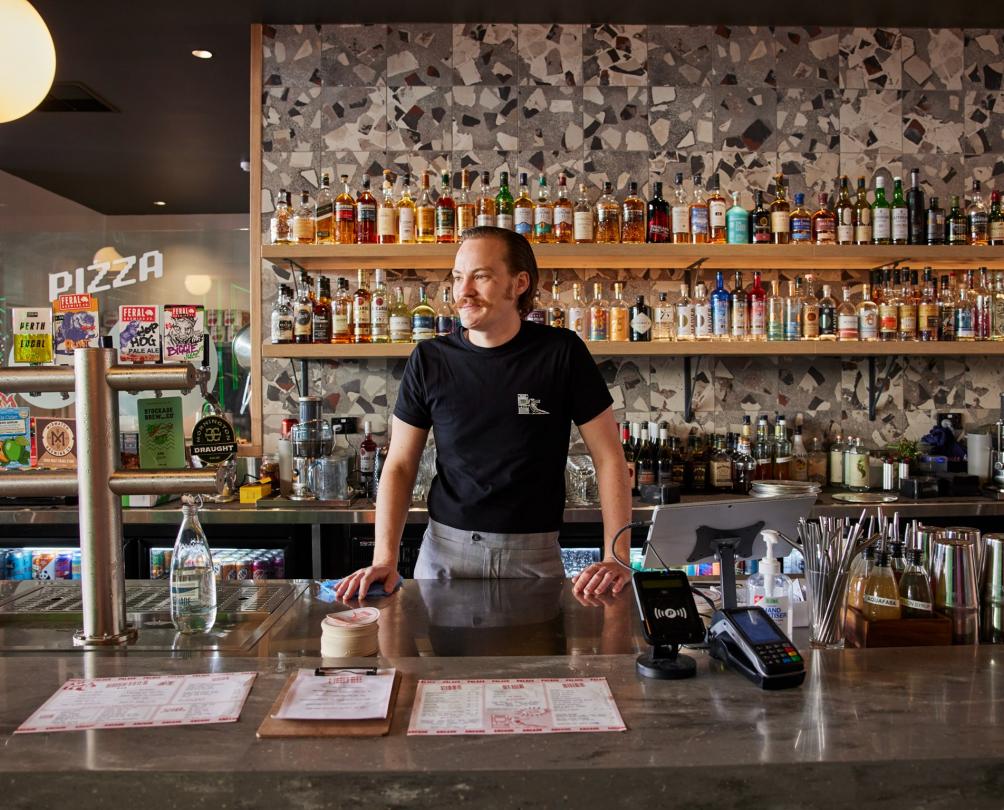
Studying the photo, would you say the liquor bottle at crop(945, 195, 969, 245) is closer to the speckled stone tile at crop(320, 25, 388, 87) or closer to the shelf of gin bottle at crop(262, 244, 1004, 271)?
the shelf of gin bottle at crop(262, 244, 1004, 271)

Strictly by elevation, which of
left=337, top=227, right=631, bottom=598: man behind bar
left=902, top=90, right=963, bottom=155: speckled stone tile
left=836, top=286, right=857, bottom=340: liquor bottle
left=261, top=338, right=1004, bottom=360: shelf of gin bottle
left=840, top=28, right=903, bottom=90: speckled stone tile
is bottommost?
left=337, top=227, right=631, bottom=598: man behind bar

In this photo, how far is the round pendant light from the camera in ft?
5.76

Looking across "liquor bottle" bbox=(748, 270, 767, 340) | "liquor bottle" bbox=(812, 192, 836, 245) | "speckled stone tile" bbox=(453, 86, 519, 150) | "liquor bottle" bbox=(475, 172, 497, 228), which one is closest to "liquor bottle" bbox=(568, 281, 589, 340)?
"liquor bottle" bbox=(475, 172, 497, 228)

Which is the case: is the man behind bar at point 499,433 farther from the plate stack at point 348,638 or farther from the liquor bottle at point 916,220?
the liquor bottle at point 916,220

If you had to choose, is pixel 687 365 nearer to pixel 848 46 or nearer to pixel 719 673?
pixel 848 46

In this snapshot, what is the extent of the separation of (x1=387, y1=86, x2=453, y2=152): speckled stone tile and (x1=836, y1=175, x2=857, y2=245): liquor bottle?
1889mm

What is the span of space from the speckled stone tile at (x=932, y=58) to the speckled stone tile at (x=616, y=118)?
4.37ft

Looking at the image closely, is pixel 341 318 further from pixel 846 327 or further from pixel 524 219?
pixel 846 327

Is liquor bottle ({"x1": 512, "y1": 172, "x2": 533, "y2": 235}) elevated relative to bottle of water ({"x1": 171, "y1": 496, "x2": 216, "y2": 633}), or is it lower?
elevated

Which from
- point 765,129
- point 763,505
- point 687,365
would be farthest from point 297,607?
point 765,129

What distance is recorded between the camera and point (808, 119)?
4.09 metres

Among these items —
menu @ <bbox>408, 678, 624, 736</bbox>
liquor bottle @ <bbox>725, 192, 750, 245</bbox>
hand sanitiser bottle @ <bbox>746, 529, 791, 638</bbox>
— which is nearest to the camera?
menu @ <bbox>408, 678, 624, 736</bbox>

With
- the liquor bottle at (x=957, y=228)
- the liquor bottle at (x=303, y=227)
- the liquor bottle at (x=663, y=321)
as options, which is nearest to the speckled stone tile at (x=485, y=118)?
the liquor bottle at (x=303, y=227)

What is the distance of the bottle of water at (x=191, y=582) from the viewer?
1.46 m
